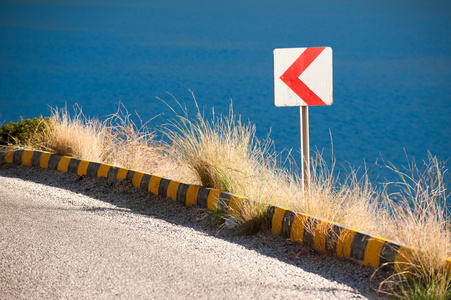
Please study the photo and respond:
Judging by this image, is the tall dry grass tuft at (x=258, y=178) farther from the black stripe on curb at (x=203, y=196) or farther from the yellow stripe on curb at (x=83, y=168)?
the yellow stripe on curb at (x=83, y=168)

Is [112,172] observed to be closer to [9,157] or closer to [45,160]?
[45,160]

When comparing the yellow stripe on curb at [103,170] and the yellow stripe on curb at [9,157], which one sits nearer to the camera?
the yellow stripe on curb at [103,170]

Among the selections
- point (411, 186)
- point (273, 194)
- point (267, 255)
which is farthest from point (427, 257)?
point (273, 194)

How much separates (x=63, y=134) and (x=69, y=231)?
4.98 meters

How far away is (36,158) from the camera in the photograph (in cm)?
961

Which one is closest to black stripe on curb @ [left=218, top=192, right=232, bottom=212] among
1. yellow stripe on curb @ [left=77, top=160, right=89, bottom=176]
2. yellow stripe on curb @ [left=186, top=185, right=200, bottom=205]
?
yellow stripe on curb @ [left=186, top=185, right=200, bottom=205]

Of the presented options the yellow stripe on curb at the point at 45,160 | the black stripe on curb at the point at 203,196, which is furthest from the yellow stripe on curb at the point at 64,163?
the black stripe on curb at the point at 203,196

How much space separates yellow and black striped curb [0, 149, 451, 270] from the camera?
4211 millimetres

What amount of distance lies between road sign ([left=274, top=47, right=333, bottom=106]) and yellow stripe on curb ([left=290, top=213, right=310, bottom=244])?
55.6 inches

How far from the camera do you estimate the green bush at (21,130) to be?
1068cm

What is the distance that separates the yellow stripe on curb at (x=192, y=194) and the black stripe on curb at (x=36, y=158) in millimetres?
4108

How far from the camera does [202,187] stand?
6.61 meters

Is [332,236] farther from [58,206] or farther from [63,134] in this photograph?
[63,134]

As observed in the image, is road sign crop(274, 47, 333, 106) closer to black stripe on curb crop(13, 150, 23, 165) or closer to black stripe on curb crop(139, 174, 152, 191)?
black stripe on curb crop(139, 174, 152, 191)
